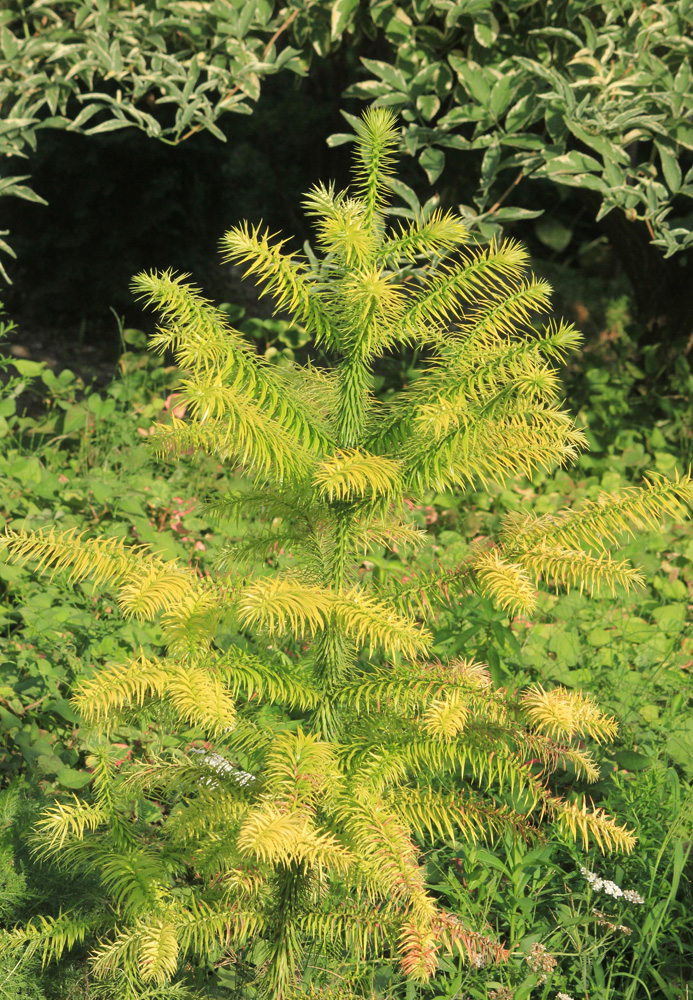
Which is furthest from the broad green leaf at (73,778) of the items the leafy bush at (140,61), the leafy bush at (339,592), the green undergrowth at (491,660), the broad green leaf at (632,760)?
the leafy bush at (140,61)

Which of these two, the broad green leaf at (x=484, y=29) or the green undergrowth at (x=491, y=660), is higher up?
the broad green leaf at (x=484, y=29)

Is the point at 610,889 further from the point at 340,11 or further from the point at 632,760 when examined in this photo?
the point at 340,11

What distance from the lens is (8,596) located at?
10.7 feet

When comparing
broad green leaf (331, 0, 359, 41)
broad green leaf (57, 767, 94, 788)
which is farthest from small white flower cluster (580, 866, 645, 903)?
broad green leaf (331, 0, 359, 41)

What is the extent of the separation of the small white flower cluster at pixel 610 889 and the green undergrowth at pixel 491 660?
4 cm

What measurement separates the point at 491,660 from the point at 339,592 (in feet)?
1.92

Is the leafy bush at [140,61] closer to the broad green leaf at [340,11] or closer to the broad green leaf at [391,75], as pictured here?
the broad green leaf at [340,11]

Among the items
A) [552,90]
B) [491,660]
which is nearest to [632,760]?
[491,660]

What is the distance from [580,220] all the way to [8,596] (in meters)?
8.07

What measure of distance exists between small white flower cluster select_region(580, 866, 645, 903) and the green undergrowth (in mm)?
43

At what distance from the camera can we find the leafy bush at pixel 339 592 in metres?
1.42

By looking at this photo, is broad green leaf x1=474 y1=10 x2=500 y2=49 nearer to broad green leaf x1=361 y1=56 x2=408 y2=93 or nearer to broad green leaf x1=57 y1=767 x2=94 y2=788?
broad green leaf x1=361 y1=56 x2=408 y2=93

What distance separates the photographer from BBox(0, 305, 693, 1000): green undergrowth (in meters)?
2.15

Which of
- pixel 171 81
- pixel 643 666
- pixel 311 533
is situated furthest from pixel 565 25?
pixel 311 533
